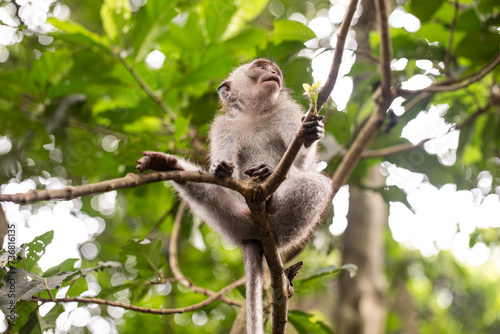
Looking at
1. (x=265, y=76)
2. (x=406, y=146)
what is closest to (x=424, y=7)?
(x=406, y=146)

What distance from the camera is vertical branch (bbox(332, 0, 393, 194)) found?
12.3 feet

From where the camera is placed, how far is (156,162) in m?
2.78

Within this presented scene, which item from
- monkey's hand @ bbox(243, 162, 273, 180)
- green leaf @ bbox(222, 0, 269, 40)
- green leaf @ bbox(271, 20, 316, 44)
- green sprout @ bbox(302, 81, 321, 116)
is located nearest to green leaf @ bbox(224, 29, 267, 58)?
green leaf @ bbox(271, 20, 316, 44)

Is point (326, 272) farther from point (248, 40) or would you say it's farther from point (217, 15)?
point (217, 15)

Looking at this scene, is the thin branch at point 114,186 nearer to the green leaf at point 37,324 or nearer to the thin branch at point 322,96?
the thin branch at point 322,96

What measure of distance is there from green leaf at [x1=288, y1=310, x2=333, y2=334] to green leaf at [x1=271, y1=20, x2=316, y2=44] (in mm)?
2599

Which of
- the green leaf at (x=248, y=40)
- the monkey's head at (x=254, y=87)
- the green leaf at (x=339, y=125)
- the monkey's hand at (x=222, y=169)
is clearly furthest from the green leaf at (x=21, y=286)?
the green leaf at (x=339, y=125)

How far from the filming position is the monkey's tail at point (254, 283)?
3199 millimetres

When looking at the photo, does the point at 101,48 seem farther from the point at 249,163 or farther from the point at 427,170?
the point at 427,170

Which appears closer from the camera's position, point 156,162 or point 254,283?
point 156,162

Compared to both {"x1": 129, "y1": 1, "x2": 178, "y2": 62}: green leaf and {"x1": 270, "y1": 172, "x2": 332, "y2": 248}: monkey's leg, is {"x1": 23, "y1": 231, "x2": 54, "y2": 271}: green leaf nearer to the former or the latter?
{"x1": 270, "y1": 172, "x2": 332, "y2": 248}: monkey's leg

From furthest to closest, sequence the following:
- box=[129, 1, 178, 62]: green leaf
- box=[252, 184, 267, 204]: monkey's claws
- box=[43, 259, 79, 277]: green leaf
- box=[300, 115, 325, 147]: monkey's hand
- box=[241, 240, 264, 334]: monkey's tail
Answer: box=[129, 1, 178, 62]: green leaf, box=[43, 259, 79, 277]: green leaf, box=[241, 240, 264, 334]: monkey's tail, box=[252, 184, 267, 204]: monkey's claws, box=[300, 115, 325, 147]: monkey's hand

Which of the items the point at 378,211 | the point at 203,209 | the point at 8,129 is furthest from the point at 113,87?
the point at 378,211

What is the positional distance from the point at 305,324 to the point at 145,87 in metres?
2.79
